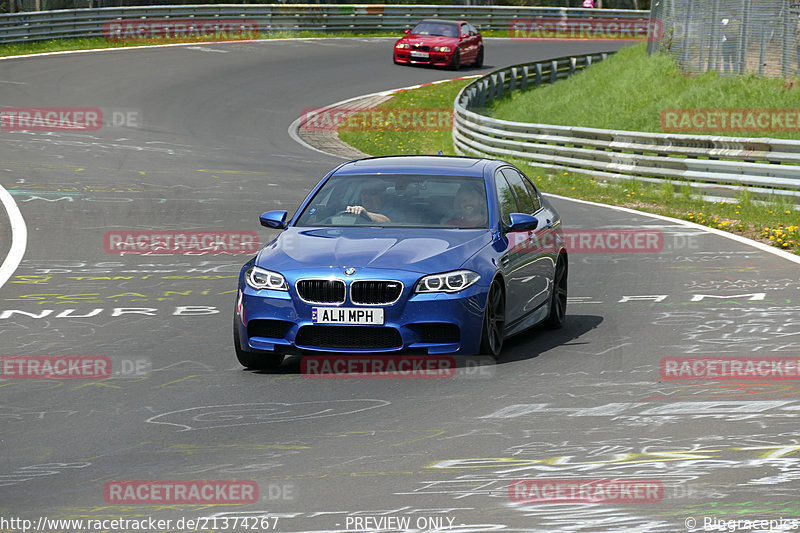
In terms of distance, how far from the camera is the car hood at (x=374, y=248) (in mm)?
9297

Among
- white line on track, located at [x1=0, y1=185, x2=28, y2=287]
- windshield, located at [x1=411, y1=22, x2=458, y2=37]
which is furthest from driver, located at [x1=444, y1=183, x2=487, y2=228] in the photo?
windshield, located at [x1=411, y1=22, x2=458, y2=37]

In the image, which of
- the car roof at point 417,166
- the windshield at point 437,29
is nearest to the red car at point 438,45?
the windshield at point 437,29

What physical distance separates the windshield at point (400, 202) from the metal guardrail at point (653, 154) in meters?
10.6

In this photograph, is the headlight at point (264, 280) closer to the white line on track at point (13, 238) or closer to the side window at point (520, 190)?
the side window at point (520, 190)

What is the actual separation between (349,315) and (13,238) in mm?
8924

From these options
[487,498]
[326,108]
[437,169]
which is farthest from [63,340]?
[326,108]

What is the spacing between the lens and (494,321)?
9648mm

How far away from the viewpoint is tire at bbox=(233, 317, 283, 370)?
370 inches

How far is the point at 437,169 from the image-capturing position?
1080 centimetres

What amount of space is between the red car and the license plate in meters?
37.2

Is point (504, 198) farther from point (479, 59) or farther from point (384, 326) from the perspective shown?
point (479, 59)

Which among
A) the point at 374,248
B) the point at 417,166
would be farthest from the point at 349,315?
the point at 417,166

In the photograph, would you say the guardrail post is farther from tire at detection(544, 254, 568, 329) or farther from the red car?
tire at detection(544, 254, 568, 329)

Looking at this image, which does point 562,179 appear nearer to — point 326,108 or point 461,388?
point 326,108
